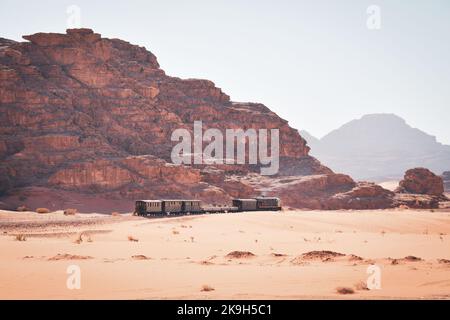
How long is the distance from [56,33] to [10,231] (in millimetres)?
55123

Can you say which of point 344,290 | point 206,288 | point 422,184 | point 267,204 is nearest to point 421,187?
point 422,184

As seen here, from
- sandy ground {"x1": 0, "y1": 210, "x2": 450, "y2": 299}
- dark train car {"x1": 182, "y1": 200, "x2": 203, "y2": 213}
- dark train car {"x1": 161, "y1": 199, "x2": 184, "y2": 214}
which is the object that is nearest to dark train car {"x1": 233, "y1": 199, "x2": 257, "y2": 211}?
dark train car {"x1": 182, "y1": 200, "x2": 203, "y2": 213}

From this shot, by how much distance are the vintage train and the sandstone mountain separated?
441 inches

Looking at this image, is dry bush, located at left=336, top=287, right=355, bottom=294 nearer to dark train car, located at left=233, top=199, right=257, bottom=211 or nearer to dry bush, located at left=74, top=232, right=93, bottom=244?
dry bush, located at left=74, top=232, right=93, bottom=244

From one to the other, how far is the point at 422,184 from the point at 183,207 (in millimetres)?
50554

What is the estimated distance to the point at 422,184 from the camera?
82.8 meters

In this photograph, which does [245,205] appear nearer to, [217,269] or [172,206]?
[172,206]

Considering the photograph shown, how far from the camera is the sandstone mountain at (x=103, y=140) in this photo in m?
61.9

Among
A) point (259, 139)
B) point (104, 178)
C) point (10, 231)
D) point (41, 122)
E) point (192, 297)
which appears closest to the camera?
point (192, 297)

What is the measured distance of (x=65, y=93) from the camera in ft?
242

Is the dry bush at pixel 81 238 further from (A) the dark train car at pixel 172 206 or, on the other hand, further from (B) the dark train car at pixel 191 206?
(B) the dark train car at pixel 191 206

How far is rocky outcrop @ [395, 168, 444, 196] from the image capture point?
8238 centimetres

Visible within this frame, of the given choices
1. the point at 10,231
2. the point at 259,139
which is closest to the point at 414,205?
the point at 259,139
